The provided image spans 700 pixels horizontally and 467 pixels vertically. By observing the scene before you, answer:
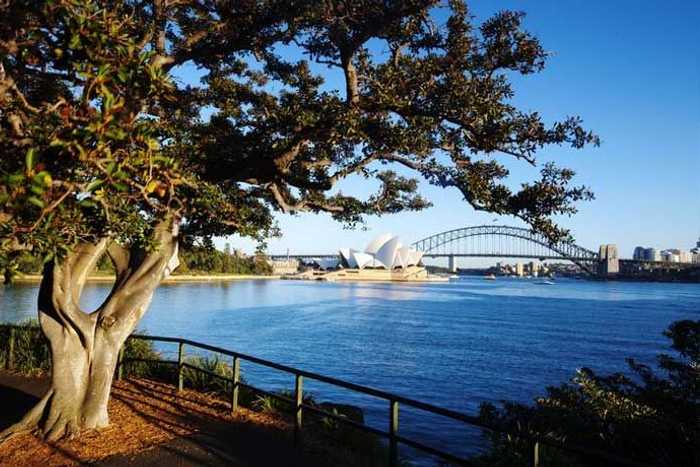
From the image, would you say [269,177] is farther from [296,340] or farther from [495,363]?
[296,340]

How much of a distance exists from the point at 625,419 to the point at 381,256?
514ft

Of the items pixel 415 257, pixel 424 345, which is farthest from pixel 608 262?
pixel 424 345

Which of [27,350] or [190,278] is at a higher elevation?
[27,350]

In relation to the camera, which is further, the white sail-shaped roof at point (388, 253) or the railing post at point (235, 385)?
the white sail-shaped roof at point (388, 253)

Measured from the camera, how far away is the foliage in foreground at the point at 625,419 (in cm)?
870

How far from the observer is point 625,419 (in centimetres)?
945

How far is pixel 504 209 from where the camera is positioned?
8258 millimetres

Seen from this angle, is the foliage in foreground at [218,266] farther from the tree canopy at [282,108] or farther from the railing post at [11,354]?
the tree canopy at [282,108]

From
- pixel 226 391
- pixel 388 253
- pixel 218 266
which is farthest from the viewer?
pixel 388 253

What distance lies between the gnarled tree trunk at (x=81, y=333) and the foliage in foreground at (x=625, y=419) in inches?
223

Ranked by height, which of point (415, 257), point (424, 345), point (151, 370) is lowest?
point (424, 345)

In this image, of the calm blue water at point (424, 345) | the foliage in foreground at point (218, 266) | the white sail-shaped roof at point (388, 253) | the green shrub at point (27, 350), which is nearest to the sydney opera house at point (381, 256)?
the white sail-shaped roof at point (388, 253)

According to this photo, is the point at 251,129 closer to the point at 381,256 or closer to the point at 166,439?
the point at 166,439

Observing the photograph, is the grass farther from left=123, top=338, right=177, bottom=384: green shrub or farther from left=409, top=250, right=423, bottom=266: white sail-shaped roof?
left=409, top=250, right=423, bottom=266: white sail-shaped roof
